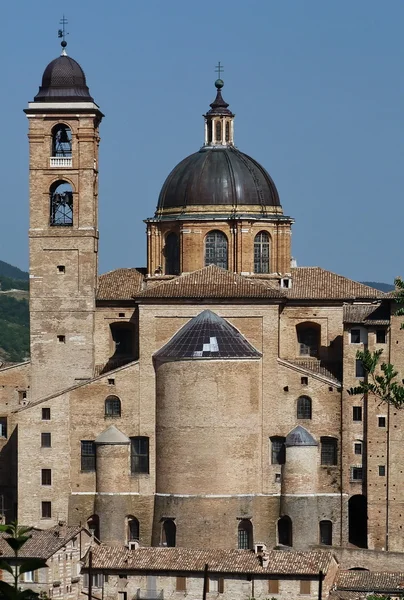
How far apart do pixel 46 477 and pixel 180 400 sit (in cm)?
525

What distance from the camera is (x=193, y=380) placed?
1983 inches

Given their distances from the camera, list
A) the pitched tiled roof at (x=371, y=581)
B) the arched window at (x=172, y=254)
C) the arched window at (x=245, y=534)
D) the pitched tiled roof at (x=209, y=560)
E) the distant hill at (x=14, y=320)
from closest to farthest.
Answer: the pitched tiled roof at (x=209, y=560), the pitched tiled roof at (x=371, y=581), the arched window at (x=245, y=534), the arched window at (x=172, y=254), the distant hill at (x=14, y=320)

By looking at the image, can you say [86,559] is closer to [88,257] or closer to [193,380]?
[193,380]

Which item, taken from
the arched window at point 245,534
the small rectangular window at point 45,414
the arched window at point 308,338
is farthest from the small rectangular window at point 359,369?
the small rectangular window at point 45,414

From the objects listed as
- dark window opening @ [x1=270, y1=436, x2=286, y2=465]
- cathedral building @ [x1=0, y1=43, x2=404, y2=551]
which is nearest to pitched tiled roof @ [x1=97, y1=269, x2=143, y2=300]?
cathedral building @ [x1=0, y1=43, x2=404, y2=551]

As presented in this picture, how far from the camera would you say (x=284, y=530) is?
5156 centimetres

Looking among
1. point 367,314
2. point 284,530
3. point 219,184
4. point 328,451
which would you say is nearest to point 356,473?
point 328,451

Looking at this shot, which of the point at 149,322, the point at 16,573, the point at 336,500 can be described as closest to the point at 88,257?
the point at 149,322

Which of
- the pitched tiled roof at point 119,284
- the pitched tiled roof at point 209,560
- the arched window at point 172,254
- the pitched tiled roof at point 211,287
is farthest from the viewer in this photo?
the arched window at point 172,254

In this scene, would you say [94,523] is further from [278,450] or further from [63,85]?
[63,85]

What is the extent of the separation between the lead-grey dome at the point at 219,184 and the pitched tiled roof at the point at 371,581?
15.6 metres

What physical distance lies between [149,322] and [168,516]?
6.33 meters

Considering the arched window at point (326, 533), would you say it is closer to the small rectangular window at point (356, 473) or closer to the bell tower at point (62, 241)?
the small rectangular window at point (356, 473)

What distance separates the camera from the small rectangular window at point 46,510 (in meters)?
51.8
